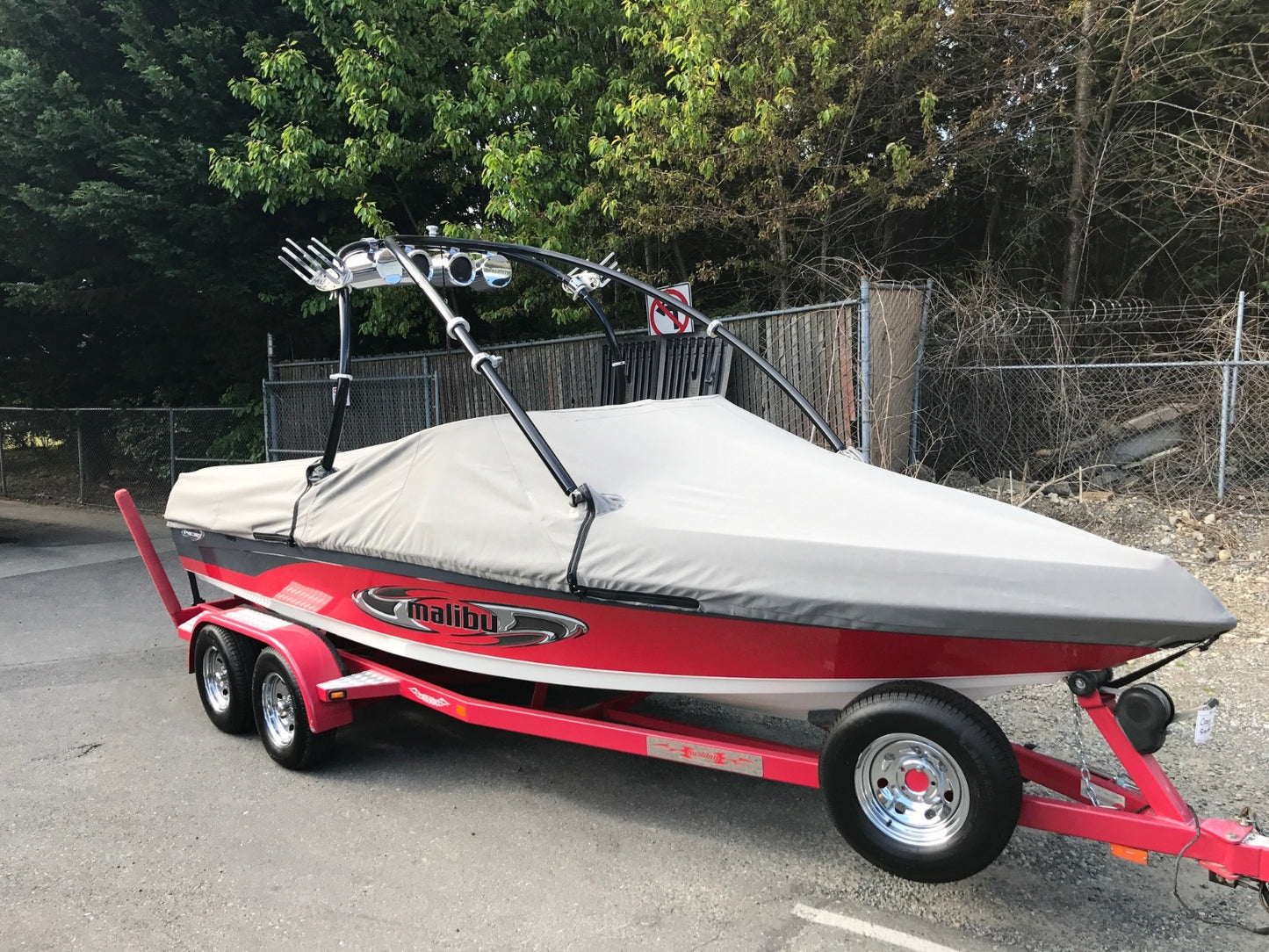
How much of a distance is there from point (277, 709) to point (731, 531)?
2.90m

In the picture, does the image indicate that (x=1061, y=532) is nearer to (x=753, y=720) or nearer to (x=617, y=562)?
(x=617, y=562)

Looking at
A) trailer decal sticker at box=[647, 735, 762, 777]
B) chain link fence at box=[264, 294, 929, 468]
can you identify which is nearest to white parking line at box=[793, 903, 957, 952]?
trailer decal sticker at box=[647, 735, 762, 777]

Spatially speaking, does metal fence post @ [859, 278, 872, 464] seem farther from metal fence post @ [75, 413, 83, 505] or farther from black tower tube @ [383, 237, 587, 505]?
metal fence post @ [75, 413, 83, 505]

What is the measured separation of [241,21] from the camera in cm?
1272

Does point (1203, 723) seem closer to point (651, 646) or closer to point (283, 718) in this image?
point (651, 646)

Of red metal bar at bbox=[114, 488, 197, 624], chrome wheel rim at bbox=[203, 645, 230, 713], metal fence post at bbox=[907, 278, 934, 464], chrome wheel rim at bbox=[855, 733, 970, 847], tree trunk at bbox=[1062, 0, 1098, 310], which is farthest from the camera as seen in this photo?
tree trunk at bbox=[1062, 0, 1098, 310]

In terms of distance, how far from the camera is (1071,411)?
8.73 metres

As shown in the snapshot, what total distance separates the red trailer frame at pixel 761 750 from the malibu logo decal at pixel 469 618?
0.36 metres

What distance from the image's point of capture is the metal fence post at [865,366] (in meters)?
7.52

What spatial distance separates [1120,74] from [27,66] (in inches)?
554

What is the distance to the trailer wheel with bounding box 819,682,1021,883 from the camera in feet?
9.15

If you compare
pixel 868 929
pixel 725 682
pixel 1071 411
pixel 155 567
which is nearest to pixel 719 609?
pixel 725 682

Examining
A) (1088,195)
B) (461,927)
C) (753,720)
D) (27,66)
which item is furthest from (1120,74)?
(27,66)

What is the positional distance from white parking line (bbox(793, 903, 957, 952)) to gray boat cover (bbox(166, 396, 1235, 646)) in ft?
3.60
